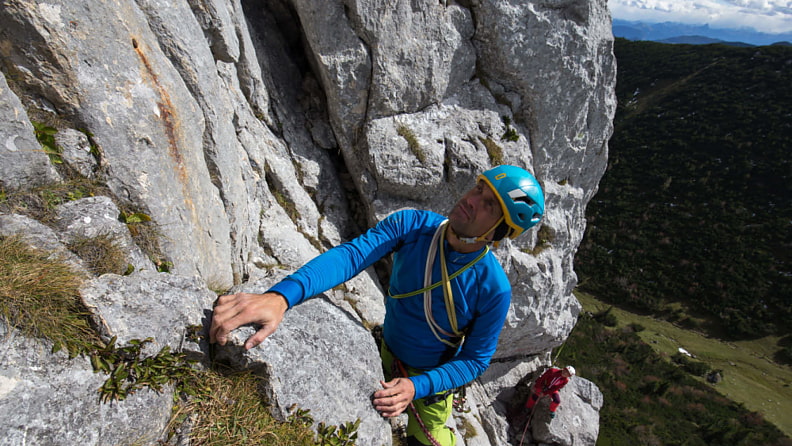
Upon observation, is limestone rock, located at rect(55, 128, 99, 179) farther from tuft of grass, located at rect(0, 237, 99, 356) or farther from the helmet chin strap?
the helmet chin strap

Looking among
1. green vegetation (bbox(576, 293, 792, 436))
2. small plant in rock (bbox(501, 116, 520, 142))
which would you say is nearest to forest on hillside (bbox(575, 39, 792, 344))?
green vegetation (bbox(576, 293, 792, 436))

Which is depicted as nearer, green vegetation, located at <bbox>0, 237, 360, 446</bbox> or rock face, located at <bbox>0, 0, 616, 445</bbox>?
green vegetation, located at <bbox>0, 237, 360, 446</bbox>

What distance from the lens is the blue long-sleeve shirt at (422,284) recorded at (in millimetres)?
4199

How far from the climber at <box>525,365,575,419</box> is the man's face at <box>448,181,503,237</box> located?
13943mm

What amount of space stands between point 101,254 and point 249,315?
5.90 feet

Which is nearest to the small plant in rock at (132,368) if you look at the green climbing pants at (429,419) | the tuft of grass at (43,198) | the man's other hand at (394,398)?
the tuft of grass at (43,198)

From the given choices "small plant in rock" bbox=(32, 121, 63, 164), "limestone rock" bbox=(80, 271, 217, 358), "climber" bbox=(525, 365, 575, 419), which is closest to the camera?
"limestone rock" bbox=(80, 271, 217, 358)

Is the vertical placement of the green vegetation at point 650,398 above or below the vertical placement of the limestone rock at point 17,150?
below

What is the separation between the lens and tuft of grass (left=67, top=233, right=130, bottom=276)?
3824 millimetres

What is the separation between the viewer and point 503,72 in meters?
13.8

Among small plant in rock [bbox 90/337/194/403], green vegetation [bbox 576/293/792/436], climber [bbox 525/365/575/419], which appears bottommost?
green vegetation [bbox 576/293/792/436]

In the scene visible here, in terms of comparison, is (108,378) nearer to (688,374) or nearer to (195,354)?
(195,354)

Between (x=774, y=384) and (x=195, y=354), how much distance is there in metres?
57.2

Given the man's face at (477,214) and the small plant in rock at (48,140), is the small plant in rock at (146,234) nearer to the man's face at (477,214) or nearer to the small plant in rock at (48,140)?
the small plant in rock at (48,140)
